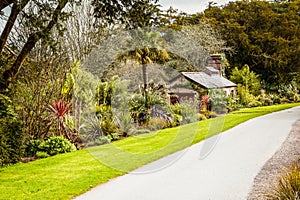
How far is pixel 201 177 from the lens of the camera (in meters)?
7.37

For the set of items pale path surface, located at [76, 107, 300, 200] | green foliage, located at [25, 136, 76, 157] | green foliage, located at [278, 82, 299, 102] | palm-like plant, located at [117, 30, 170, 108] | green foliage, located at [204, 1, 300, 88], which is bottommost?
pale path surface, located at [76, 107, 300, 200]

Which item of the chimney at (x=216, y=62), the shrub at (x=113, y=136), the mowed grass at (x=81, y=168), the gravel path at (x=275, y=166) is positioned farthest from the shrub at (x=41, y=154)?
the chimney at (x=216, y=62)

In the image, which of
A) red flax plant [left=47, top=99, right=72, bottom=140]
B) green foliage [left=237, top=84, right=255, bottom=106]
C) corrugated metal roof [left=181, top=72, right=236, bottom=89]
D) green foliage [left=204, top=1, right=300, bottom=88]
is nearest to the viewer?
red flax plant [left=47, top=99, right=72, bottom=140]

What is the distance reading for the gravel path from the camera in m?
6.35

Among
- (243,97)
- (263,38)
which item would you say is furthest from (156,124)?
(263,38)

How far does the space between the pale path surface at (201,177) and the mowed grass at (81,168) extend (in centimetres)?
40

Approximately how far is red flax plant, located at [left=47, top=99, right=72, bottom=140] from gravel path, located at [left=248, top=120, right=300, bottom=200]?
629 cm

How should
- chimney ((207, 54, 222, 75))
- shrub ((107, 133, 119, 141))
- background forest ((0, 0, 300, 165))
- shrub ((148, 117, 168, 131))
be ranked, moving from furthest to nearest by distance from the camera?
1. chimney ((207, 54, 222, 75))
2. shrub ((148, 117, 168, 131))
3. shrub ((107, 133, 119, 141))
4. background forest ((0, 0, 300, 165))

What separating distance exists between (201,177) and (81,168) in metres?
2.83

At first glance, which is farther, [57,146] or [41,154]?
[57,146]

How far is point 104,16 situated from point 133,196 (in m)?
4.13

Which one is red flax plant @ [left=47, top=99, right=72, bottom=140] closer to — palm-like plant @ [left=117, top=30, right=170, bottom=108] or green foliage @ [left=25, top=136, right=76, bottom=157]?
green foliage @ [left=25, top=136, right=76, bottom=157]

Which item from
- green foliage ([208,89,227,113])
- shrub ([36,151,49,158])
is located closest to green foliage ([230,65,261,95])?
green foliage ([208,89,227,113])

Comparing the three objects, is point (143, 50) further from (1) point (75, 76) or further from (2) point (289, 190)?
(2) point (289, 190)
